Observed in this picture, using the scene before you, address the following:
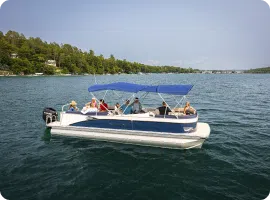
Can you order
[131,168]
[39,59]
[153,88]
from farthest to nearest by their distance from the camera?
[39,59]
[153,88]
[131,168]

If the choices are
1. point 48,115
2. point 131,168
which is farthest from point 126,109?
point 48,115

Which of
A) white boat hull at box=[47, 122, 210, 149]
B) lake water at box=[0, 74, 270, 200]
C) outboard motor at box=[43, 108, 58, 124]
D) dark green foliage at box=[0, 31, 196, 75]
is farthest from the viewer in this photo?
dark green foliage at box=[0, 31, 196, 75]

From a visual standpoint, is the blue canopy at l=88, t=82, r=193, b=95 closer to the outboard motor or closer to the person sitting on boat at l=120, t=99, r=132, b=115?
the person sitting on boat at l=120, t=99, r=132, b=115

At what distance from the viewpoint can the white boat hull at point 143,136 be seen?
10.1m

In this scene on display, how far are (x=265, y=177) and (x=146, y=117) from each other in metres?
5.65

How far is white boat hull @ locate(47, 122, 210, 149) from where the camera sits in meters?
10.1

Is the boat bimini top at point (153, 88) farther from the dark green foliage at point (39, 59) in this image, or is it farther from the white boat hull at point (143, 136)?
the dark green foliage at point (39, 59)

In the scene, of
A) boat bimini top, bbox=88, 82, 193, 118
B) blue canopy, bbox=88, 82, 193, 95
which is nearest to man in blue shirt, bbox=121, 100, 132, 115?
boat bimini top, bbox=88, 82, 193, 118

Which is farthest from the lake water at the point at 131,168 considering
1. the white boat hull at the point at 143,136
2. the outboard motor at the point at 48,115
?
the outboard motor at the point at 48,115

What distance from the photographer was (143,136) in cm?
1073

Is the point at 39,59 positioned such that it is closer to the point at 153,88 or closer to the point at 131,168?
the point at 153,88

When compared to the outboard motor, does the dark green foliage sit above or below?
above

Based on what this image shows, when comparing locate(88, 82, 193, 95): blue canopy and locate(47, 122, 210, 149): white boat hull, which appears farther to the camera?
locate(88, 82, 193, 95): blue canopy

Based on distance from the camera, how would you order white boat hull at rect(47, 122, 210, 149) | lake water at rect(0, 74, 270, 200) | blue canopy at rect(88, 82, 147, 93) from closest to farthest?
1. lake water at rect(0, 74, 270, 200)
2. white boat hull at rect(47, 122, 210, 149)
3. blue canopy at rect(88, 82, 147, 93)
